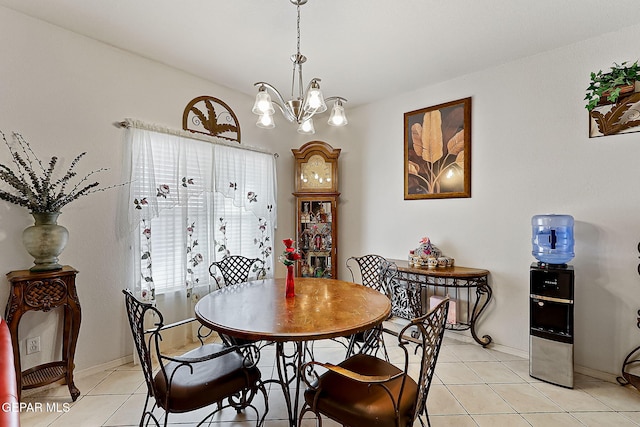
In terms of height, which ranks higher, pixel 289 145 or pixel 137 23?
pixel 137 23

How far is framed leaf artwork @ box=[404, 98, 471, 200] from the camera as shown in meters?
3.30

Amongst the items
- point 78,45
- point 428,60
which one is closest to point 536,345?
point 428,60

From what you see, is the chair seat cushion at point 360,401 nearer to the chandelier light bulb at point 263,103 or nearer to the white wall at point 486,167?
the chandelier light bulb at point 263,103

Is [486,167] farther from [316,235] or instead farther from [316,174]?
[316,235]

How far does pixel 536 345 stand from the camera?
8.21 ft

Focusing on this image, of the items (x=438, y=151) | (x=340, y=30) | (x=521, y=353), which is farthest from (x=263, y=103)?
(x=521, y=353)

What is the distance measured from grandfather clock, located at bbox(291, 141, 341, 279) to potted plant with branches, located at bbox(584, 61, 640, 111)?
2.62 meters

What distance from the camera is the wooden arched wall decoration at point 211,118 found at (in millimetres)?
3219

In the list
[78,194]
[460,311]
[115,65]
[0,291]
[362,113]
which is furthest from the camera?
[362,113]

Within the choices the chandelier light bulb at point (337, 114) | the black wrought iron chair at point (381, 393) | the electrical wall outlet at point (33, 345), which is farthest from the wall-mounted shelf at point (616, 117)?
the electrical wall outlet at point (33, 345)

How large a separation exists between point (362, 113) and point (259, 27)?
2064 mm

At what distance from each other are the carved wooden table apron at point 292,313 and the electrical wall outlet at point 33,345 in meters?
1.43

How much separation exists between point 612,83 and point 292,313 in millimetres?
3065

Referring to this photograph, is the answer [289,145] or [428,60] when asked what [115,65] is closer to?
[289,145]
